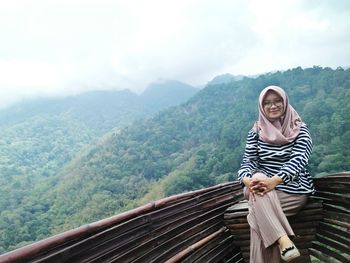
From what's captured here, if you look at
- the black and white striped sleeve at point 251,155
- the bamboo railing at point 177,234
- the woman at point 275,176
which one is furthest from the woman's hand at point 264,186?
the bamboo railing at point 177,234

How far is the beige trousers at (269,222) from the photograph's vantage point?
5.52ft

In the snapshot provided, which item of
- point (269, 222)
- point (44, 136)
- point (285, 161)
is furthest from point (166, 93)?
point (269, 222)

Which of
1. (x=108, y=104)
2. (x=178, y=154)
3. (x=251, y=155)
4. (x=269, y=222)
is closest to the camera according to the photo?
(x=269, y=222)

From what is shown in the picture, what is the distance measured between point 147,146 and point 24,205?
19307 millimetres

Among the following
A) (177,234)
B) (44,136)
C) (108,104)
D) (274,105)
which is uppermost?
(108,104)

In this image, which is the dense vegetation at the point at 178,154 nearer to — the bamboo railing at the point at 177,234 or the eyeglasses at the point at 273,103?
the bamboo railing at the point at 177,234

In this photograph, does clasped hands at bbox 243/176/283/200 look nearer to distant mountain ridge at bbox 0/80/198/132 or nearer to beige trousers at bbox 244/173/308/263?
beige trousers at bbox 244/173/308/263

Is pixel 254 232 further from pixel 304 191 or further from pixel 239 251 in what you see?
pixel 239 251

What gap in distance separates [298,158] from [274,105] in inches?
12.7

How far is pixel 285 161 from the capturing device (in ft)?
6.43

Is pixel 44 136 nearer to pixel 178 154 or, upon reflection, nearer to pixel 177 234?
→ pixel 178 154

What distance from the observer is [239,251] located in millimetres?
2297

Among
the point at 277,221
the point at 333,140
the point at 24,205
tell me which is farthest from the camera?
the point at 24,205

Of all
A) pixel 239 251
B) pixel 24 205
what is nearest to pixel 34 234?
pixel 24 205
